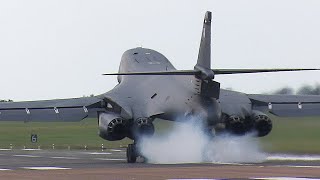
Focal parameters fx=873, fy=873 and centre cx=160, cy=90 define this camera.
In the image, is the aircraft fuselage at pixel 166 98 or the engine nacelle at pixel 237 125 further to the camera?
the engine nacelle at pixel 237 125

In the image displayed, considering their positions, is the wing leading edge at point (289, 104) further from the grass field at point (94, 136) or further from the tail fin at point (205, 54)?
the tail fin at point (205, 54)

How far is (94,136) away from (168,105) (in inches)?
1555

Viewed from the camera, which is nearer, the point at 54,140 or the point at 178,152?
the point at 178,152

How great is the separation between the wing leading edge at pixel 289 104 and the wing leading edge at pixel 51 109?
27.2 feet

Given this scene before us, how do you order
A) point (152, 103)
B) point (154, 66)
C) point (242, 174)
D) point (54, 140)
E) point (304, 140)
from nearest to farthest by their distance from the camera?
point (242, 174)
point (152, 103)
point (304, 140)
point (154, 66)
point (54, 140)

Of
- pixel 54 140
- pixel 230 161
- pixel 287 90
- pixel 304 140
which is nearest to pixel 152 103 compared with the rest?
pixel 230 161

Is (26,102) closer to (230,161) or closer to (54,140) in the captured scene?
(230,161)

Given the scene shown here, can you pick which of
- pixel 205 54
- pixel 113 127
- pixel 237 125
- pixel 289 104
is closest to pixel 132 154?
pixel 113 127

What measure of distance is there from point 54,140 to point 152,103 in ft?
127

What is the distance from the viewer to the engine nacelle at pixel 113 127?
39188mm

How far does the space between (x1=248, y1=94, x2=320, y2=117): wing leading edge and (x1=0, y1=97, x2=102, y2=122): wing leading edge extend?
8.30 metres

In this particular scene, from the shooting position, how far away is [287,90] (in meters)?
49.7

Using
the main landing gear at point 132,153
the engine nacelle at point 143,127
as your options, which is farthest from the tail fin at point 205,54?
the main landing gear at point 132,153

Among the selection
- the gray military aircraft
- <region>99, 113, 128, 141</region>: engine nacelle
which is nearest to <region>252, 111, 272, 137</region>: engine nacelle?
the gray military aircraft
